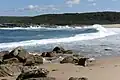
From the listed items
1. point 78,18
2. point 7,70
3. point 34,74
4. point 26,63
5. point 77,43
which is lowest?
point 78,18

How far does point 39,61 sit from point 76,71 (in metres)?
2.88

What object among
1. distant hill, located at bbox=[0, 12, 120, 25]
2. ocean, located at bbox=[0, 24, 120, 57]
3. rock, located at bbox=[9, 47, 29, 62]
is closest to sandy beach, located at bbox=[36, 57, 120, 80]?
rock, located at bbox=[9, 47, 29, 62]

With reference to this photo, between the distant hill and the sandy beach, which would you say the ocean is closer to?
the sandy beach

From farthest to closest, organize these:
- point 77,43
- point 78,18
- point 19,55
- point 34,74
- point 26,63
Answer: point 78,18
point 77,43
point 19,55
point 26,63
point 34,74

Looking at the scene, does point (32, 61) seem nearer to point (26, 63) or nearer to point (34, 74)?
point (26, 63)

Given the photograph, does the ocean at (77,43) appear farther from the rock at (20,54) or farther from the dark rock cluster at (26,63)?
the rock at (20,54)

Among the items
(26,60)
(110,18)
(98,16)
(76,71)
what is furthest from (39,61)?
(98,16)

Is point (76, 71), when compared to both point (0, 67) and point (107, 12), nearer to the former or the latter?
point (0, 67)

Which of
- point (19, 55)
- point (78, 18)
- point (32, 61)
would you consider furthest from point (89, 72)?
point (78, 18)

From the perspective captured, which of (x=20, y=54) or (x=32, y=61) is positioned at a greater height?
(x=20, y=54)

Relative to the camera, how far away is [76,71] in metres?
12.0

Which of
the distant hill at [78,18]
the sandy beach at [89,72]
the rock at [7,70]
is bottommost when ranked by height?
the distant hill at [78,18]

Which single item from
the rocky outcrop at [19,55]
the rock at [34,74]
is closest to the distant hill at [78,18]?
the rocky outcrop at [19,55]

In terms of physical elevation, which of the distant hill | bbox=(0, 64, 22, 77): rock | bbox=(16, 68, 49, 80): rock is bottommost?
the distant hill
